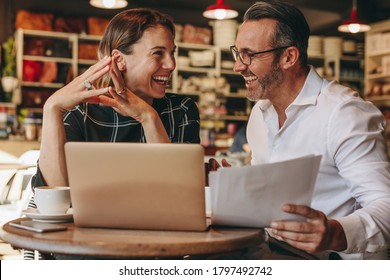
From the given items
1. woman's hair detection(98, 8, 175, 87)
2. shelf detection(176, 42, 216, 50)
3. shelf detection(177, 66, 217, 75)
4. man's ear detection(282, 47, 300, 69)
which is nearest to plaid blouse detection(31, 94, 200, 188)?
woman's hair detection(98, 8, 175, 87)

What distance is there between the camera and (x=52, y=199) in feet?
4.67

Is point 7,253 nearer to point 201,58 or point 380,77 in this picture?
point 201,58

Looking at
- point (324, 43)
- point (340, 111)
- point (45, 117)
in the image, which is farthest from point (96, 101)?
point (324, 43)

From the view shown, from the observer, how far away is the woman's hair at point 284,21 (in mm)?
1929

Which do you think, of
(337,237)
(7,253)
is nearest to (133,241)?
Answer: (337,237)

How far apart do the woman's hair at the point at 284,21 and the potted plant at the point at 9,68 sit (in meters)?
5.19

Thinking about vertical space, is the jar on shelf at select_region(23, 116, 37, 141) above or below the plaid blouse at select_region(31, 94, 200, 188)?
below

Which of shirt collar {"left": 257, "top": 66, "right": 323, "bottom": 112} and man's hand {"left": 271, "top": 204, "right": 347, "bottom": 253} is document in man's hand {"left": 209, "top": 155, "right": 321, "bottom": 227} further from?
shirt collar {"left": 257, "top": 66, "right": 323, "bottom": 112}

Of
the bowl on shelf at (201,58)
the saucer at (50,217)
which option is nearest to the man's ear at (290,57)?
the saucer at (50,217)

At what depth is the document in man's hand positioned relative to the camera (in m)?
1.23

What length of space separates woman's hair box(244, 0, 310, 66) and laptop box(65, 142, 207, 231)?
0.88 m

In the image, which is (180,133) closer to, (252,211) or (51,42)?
(252,211)
